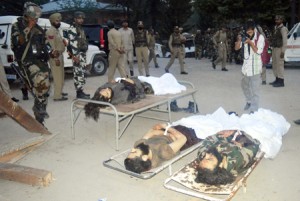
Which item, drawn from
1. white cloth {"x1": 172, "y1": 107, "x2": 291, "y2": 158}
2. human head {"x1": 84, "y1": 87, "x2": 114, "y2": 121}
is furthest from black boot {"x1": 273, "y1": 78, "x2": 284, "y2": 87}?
human head {"x1": 84, "y1": 87, "x2": 114, "y2": 121}

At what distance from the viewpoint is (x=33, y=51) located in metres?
5.20

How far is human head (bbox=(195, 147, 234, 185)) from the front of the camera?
10.00 feet

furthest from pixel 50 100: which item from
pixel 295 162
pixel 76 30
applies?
pixel 295 162

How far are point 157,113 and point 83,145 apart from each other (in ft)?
6.50

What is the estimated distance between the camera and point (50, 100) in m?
7.73

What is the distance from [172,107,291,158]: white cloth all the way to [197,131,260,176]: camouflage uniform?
0.95 feet

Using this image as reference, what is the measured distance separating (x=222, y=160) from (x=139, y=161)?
0.78 meters

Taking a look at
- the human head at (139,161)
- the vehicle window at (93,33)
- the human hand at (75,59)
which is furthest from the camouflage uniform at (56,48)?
the vehicle window at (93,33)

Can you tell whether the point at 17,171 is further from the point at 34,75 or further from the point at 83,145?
the point at 34,75

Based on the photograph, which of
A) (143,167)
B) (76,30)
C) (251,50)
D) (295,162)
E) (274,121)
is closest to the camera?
(143,167)

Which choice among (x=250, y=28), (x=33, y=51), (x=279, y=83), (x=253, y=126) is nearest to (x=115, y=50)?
(x=33, y=51)

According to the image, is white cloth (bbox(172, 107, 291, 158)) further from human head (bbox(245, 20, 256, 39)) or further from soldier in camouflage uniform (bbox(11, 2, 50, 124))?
soldier in camouflage uniform (bbox(11, 2, 50, 124))

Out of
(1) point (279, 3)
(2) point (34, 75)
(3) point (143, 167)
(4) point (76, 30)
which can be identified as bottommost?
(3) point (143, 167)

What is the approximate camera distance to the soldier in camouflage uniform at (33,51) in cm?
511
